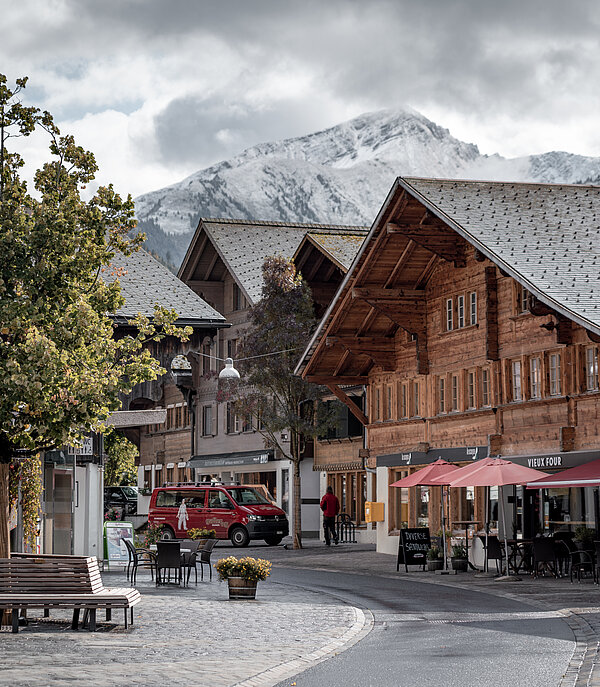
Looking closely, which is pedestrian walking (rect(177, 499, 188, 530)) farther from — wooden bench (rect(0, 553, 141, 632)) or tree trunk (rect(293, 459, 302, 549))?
wooden bench (rect(0, 553, 141, 632))

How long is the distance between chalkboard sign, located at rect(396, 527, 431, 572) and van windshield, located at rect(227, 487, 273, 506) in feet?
46.6

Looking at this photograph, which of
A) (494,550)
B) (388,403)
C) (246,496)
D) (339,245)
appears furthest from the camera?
(339,245)

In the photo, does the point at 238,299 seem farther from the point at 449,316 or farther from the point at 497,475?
the point at 497,475

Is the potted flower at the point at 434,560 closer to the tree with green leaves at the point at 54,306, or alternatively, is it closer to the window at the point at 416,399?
the window at the point at 416,399

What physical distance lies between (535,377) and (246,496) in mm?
15896

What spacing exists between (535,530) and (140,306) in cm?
1104

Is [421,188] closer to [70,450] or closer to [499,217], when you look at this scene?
[499,217]

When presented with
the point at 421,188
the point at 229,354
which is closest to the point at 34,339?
the point at 421,188

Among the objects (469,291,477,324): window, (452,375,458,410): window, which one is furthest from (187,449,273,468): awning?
(469,291,477,324): window

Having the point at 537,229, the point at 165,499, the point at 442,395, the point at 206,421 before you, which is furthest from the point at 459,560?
the point at 206,421

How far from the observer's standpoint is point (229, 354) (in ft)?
210

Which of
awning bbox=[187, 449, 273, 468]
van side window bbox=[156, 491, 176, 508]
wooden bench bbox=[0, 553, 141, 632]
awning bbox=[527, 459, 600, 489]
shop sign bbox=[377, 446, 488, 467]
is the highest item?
awning bbox=[187, 449, 273, 468]

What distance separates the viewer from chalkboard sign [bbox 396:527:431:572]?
31.5 metres

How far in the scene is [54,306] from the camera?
1747 cm
